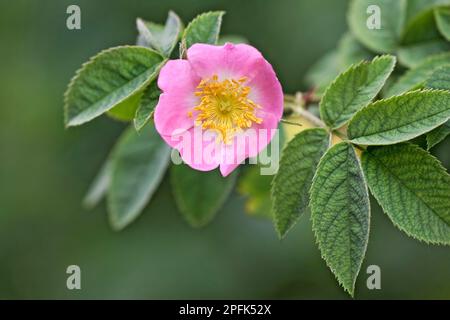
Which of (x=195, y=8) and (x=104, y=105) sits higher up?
(x=195, y=8)

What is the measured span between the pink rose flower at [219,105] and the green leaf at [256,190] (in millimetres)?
623

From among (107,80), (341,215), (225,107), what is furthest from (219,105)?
(341,215)

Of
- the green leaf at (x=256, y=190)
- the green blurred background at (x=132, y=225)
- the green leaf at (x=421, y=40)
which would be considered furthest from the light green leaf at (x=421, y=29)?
the green blurred background at (x=132, y=225)

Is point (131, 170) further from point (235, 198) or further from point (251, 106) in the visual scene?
point (235, 198)

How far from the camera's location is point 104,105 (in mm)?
1518

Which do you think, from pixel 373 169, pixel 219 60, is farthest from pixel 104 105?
pixel 373 169

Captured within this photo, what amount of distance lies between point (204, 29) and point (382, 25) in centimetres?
70

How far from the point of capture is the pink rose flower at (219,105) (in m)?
1.44

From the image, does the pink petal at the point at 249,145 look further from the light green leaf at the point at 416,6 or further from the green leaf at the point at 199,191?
the light green leaf at the point at 416,6

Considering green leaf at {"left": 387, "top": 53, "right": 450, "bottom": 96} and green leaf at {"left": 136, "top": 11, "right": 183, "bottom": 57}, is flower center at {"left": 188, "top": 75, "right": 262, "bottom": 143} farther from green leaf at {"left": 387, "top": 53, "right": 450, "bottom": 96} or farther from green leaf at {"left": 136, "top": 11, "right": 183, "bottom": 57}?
green leaf at {"left": 387, "top": 53, "right": 450, "bottom": 96}

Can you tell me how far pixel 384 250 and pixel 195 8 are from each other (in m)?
1.44

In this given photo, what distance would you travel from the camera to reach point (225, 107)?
159 cm

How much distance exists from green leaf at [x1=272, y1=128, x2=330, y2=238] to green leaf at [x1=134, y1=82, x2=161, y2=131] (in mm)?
288
